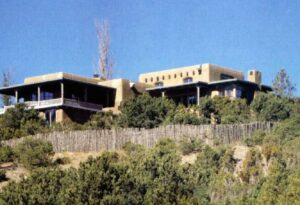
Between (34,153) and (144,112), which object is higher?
(144,112)

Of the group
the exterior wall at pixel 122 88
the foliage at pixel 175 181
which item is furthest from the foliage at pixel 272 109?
the exterior wall at pixel 122 88

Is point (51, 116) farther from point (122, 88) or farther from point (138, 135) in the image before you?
point (138, 135)

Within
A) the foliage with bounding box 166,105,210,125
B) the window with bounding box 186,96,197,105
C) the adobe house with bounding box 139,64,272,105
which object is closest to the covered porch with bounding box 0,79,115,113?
the adobe house with bounding box 139,64,272,105

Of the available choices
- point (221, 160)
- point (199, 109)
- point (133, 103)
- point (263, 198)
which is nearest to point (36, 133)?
point (133, 103)

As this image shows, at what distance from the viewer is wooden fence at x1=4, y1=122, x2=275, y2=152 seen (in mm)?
40375

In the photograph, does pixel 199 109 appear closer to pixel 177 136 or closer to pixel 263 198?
pixel 177 136

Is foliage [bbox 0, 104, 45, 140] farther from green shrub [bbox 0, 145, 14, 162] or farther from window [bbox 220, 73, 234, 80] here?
window [bbox 220, 73, 234, 80]

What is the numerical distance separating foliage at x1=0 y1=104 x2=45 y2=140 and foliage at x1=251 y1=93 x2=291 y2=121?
40.1ft

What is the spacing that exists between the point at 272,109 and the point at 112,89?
13334mm

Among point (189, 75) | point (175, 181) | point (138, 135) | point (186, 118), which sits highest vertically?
point (189, 75)

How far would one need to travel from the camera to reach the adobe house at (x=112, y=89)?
172ft

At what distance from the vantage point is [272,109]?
46.1 meters

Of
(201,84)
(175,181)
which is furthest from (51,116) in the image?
(175,181)

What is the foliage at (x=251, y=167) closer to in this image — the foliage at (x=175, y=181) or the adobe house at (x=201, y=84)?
the foliage at (x=175, y=181)
